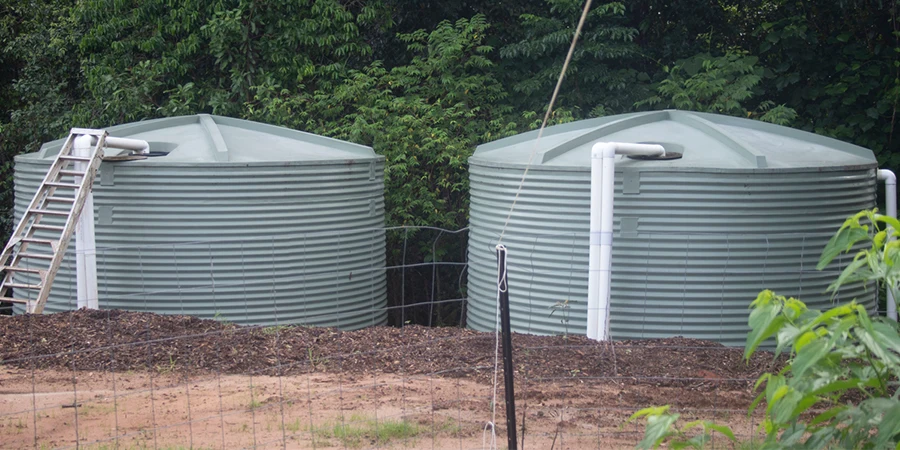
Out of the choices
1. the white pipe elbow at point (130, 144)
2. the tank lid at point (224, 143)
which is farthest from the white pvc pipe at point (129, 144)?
the tank lid at point (224, 143)

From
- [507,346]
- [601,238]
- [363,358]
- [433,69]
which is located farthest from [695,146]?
[433,69]

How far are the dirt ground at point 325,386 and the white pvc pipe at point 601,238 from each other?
29 centimetres

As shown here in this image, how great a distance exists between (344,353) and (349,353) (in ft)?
0.14

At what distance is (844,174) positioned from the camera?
653 centimetres

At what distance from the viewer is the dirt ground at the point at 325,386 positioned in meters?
4.05

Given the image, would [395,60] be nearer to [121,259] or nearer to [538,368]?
[121,259]

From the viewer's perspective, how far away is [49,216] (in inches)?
285

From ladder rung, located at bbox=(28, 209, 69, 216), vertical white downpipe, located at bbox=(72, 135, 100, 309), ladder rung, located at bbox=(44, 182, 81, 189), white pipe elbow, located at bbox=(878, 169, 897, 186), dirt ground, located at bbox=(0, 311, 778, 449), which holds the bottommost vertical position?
dirt ground, located at bbox=(0, 311, 778, 449)

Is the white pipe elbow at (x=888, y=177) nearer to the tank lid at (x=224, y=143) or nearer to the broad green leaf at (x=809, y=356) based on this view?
the tank lid at (x=224, y=143)

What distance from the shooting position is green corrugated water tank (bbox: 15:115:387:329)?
279 inches

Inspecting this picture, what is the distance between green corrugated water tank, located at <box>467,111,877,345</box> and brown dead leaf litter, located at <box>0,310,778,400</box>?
1.81 feet

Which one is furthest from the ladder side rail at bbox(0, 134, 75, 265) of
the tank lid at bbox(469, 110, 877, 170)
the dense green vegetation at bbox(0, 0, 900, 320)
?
the tank lid at bbox(469, 110, 877, 170)

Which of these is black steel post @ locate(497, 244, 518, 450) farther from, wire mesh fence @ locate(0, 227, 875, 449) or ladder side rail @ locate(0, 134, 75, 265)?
ladder side rail @ locate(0, 134, 75, 265)

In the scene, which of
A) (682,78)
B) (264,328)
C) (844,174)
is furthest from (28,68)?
(844,174)
